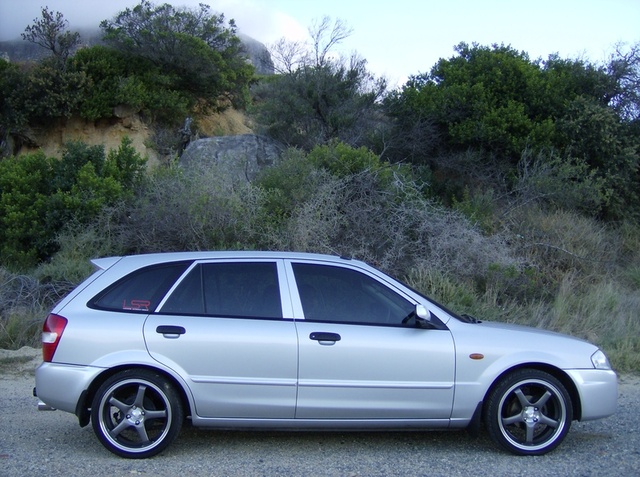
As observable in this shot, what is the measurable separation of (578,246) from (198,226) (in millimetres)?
6997

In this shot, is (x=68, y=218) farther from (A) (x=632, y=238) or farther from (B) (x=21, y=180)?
(A) (x=632, y=238)

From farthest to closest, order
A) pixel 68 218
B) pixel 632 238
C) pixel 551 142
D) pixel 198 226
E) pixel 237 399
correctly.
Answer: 1. pixel 551 142
2. pixel 632 238
3. pixel 68 218
4. pixel 198 226
5. pixel 237 399

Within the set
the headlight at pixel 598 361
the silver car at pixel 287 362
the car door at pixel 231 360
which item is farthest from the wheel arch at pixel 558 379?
the car door at pixel 231 360

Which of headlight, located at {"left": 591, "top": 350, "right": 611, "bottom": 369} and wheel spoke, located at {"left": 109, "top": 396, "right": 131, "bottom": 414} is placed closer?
wheel spoke, located at {"left": 109, "top": 396, "right": 131, "bottom": 414}

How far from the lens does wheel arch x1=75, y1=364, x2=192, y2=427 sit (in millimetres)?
5426

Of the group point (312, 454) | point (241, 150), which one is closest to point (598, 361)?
point (312, 454)

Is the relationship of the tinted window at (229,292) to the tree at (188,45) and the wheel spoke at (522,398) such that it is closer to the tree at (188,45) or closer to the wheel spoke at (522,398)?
the wheel spoke at (522,398)

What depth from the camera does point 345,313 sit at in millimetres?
5703

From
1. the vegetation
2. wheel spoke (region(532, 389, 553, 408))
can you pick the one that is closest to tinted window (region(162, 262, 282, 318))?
wheel spoke (region(532, 389, 553, 408))

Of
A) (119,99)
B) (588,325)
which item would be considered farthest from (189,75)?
(588,325)

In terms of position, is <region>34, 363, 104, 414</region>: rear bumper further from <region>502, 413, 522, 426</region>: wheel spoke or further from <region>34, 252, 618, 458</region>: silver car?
<region>502, 413, 522, 426</region>: wheel spoke

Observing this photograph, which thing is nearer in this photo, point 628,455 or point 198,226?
point 628,455

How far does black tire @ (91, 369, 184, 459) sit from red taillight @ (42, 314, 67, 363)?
47 centimetres

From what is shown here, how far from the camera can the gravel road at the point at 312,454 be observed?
5.30m
